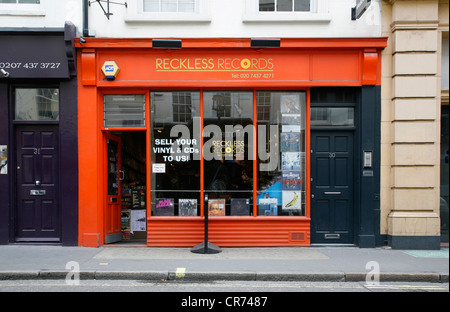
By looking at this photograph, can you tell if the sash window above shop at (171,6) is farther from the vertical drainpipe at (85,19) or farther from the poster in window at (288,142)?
the poster in window at (288,142)

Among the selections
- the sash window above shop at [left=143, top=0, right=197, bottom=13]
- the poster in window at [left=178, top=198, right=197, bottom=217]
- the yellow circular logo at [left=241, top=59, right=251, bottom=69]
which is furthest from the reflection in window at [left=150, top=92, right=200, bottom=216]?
the sash window above shop at [left=143, top=0, right=197, bottom=13]

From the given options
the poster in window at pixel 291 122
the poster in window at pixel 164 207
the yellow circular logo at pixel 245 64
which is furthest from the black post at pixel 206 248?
the yellow circular logo at pixel 245 64

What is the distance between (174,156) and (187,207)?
1234 millimetres

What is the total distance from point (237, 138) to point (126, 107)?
2.70 meters

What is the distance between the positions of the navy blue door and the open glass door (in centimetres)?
477

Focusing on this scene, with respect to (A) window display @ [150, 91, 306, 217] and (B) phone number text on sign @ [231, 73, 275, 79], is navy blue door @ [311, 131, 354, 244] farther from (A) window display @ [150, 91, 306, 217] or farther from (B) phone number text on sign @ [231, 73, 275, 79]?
(B) phone number text on sign @ [231, 73, 275, 79]

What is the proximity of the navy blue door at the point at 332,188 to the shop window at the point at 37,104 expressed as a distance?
606cm

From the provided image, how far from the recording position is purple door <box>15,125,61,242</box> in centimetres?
867

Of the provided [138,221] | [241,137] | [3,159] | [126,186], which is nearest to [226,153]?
[241,137]

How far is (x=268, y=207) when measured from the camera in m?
8.84

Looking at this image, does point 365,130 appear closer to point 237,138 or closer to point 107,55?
point 237,138

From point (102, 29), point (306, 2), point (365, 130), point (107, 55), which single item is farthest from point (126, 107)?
point (365, 130)

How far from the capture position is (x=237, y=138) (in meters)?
8.84

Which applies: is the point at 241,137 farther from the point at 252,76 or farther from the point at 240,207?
the point at 240,207
